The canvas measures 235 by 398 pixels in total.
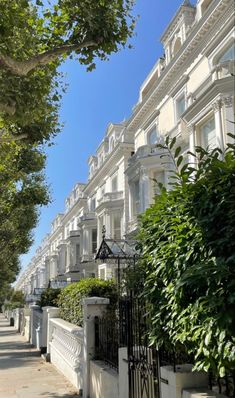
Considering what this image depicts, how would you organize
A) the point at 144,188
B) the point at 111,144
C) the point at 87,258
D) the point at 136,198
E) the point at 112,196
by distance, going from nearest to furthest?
the point at 144,188
the point at 136,198
the point at 112,196
the point at 111,144
the point at 87,258

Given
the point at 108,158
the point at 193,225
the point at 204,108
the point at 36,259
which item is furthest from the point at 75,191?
the point at 193,225

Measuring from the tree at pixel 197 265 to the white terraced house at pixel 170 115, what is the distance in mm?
1351

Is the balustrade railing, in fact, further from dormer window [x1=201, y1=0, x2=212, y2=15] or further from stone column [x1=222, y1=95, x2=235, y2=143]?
dormer window [x1=201, y1=0, x2=212, y2=15]

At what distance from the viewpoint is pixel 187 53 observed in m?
18.8

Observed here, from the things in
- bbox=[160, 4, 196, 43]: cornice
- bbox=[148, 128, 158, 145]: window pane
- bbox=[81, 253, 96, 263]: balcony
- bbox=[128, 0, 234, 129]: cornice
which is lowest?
bbox=[81, 253, 96, 263]: balcony

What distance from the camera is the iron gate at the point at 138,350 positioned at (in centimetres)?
490

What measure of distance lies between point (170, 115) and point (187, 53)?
343 centimetres

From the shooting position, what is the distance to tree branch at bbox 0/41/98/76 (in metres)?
7.25

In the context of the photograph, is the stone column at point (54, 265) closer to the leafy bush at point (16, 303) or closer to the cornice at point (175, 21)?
the leafy bush at point (16, 303)

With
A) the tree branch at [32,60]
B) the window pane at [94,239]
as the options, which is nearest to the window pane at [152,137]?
the tree branch at [32,60]

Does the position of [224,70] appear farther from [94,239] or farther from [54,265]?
[54,265]

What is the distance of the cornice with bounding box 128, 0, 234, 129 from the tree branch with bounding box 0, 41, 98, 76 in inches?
364

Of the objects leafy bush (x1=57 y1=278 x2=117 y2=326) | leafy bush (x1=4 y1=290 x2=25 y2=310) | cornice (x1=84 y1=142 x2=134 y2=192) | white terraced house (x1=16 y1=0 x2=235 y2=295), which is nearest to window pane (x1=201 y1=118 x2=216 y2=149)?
white terraced house (x1=16 y1=0 x2=235 y2=295)

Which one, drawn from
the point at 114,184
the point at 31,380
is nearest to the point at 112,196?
the point at 114,184
